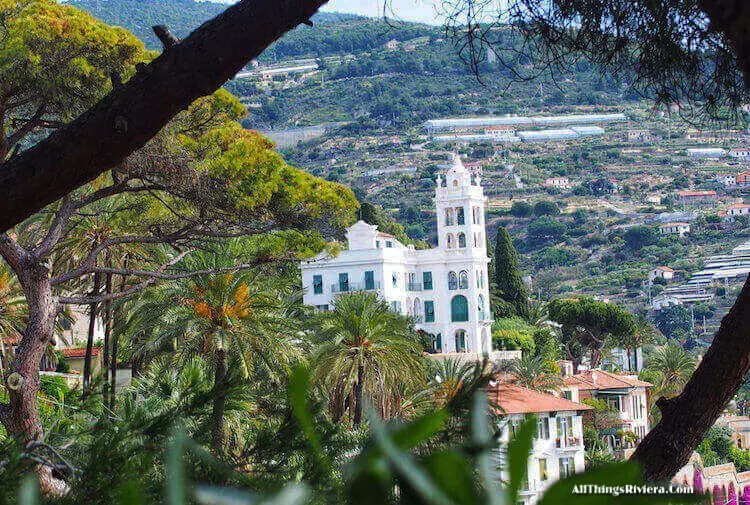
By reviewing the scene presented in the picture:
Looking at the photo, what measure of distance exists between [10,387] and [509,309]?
58.1 meters

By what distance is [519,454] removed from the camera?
2.84ft

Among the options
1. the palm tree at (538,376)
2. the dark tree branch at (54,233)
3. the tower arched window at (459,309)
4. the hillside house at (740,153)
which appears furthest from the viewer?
the hillside house at (740,153)

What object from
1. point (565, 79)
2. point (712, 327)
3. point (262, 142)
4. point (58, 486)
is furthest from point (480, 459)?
point (565, 79)

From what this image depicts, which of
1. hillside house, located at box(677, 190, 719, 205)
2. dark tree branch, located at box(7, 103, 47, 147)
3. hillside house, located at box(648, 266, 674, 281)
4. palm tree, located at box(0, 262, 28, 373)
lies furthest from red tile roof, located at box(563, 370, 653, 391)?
hillside house, located at box(677, 190, 719, 205)

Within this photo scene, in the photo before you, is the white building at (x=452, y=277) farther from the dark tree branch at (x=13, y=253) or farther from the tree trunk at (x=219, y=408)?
the tree trunk at (x=219, y=408)

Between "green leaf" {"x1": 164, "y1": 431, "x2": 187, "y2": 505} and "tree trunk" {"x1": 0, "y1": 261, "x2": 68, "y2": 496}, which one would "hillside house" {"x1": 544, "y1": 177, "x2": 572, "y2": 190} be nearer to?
"tree trunk" {"x1": 0, "y1": 261, "x2": 68, "y2": 496}

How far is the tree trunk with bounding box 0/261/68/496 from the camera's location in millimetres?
9812

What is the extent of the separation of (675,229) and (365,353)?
117 metres

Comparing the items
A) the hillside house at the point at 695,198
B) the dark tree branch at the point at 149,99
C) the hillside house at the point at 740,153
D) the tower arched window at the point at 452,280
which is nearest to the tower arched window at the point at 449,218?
the tower arched window at the point at 452,280

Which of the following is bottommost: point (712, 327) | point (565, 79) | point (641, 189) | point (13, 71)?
point (712, 327)

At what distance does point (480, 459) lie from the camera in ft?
3.09

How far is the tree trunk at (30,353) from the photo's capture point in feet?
32.2

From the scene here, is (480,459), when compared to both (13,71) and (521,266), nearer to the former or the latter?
(13,71)

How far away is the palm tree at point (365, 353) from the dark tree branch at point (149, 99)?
721 inches
